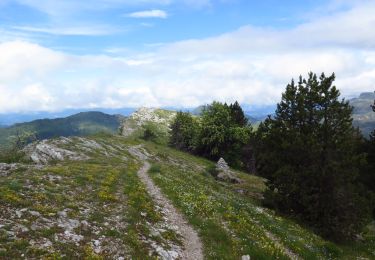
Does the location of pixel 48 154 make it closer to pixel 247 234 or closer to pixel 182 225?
pixel 182 225

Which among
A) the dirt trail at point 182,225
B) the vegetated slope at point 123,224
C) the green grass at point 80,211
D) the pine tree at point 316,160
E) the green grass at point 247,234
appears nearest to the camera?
the green grass at point 80,211

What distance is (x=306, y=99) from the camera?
3316 centimetres

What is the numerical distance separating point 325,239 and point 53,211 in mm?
19921

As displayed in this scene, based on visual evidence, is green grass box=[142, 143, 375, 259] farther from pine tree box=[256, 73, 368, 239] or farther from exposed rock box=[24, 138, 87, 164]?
exposed rock box=[24, 138, 87, 164]

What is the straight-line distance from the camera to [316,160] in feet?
101

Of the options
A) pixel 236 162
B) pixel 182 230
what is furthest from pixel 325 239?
pixel 236 162

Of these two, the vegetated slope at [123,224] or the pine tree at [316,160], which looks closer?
the vegetated slope at [123,224]

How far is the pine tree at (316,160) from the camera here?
28781 mm

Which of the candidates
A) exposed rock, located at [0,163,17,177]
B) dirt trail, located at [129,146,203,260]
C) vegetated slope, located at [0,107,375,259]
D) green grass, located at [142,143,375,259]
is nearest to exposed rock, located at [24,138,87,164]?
exposed rock, located at [0,163,17,177]

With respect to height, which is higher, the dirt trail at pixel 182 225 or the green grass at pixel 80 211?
the green grass at pixel 80 211

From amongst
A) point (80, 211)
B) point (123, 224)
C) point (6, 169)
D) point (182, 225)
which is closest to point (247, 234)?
point (182, 225)

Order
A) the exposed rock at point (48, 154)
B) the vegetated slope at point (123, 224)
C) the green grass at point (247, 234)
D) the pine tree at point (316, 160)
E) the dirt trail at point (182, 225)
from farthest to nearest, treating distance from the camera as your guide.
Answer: the exposed rock at point (48, 154)
the pine tree at point (316, 160)
the green grass at point (247, 234)
the dirt trail at point (182, 225)
the vegetated slope at point (123, 224)

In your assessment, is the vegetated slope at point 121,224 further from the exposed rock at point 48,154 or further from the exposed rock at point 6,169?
the exposed rock at point 48,154

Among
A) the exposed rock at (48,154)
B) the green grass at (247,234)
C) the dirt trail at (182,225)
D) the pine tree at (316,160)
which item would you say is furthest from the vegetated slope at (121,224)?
the exposed rock at (48,154)
